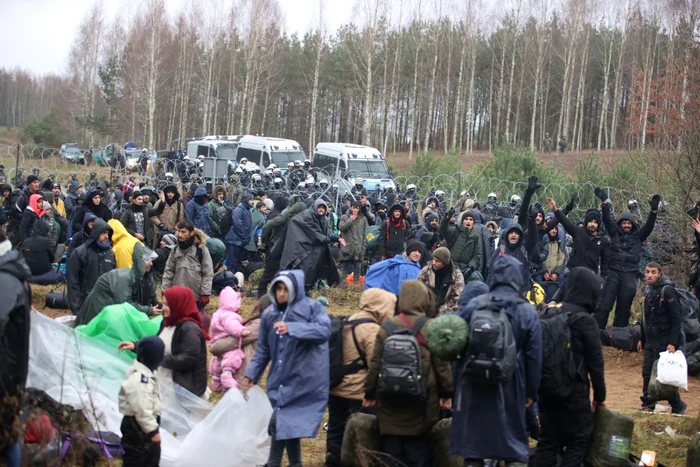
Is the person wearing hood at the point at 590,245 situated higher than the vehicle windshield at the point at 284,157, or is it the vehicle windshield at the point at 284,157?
the vehicle windshield at the point at 284,157

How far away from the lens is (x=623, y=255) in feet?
35.8

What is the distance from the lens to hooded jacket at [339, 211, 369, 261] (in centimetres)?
1439

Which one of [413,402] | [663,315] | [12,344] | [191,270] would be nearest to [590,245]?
[663,315]

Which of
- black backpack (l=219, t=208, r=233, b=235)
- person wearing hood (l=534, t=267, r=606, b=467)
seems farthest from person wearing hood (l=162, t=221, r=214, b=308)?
black backpack (l=219, t=208, r=233, b=235)

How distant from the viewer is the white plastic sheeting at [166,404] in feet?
19.4

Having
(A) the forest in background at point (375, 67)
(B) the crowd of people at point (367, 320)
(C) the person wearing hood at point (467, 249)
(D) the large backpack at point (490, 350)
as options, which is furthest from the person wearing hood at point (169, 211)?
(A) the forest in background at point (375, 67)

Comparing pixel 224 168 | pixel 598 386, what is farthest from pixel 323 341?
pixel 224 168

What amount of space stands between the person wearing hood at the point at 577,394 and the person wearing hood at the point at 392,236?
23.7ft

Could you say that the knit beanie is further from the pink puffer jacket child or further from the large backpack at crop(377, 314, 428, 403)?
the large backpack at crop(377, 314, 428, 403)

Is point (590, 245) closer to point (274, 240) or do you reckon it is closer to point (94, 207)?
point (274, 240)

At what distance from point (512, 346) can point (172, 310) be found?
101 inches

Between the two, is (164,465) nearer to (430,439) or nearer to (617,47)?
(430,439)

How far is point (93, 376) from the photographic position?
6.62m

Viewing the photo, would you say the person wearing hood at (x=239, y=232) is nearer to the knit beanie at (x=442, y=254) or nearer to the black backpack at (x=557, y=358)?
the knit beanie at (x=442, y=254)
